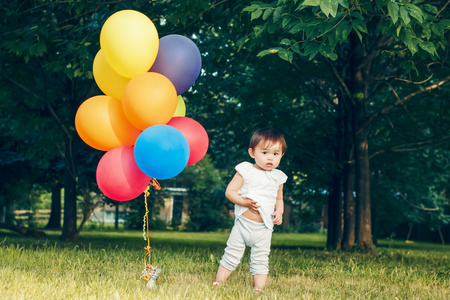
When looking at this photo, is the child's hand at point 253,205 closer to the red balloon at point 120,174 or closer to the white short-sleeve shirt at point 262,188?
the white short-sleeve shirt at point 262,188

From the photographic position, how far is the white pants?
437 centimetres

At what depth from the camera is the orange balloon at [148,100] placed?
13.6ft

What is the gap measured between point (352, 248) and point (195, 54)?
20.0 feet

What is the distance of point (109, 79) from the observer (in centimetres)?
467

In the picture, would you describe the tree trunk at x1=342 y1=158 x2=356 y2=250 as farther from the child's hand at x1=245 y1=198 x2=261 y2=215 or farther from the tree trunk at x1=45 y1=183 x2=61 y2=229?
the tree trunk at x1=45 y1=183 x2=61 y2=229

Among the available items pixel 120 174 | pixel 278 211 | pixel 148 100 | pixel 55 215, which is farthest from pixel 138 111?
pixel 55 215

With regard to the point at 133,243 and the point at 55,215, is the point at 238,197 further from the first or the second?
the point at 55,215

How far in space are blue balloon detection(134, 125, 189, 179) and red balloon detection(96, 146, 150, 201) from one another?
7.2 inches

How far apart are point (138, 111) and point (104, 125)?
43 cm

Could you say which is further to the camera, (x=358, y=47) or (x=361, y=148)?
(x=358, y=47)

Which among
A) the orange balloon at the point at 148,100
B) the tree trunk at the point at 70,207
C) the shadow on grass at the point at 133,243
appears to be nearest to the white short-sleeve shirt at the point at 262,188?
the orange balloon at the point at 148,100

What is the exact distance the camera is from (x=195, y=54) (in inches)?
187

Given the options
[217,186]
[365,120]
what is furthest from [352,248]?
[217,186]

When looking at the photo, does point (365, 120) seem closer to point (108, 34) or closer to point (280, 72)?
point (280, 72)
